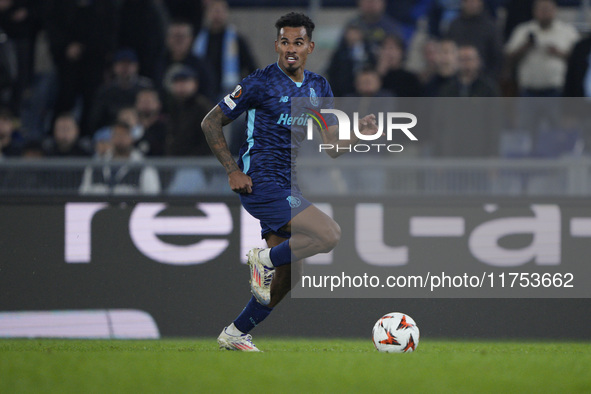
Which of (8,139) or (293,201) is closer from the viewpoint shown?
(293,201)

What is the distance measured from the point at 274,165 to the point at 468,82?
3.92 m

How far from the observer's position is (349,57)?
10.8 metres

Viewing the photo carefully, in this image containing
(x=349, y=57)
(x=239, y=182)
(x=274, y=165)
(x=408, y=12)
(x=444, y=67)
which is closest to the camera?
(x=239, y=182)

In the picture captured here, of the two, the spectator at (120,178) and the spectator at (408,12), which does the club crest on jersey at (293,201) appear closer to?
the spectator at (120,178)

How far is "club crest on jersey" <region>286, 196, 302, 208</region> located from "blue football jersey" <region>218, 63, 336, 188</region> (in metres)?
0.11

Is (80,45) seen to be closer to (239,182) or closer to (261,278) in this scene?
(239,182)

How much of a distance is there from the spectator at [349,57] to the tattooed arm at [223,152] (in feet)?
14.2

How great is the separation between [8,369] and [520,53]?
6.93 metres

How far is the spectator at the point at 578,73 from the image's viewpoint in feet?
32.9

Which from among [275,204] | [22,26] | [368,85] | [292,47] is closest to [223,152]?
[275,204]

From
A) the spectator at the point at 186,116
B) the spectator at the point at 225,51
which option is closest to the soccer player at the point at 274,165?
the spectator at the point at 186,116

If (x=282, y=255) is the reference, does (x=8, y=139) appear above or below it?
above

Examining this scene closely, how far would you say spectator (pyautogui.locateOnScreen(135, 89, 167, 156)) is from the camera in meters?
9.88

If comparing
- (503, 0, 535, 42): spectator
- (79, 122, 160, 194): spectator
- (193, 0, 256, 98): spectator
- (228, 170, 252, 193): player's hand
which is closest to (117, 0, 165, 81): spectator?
(193, 0, 256, 98): spectator
